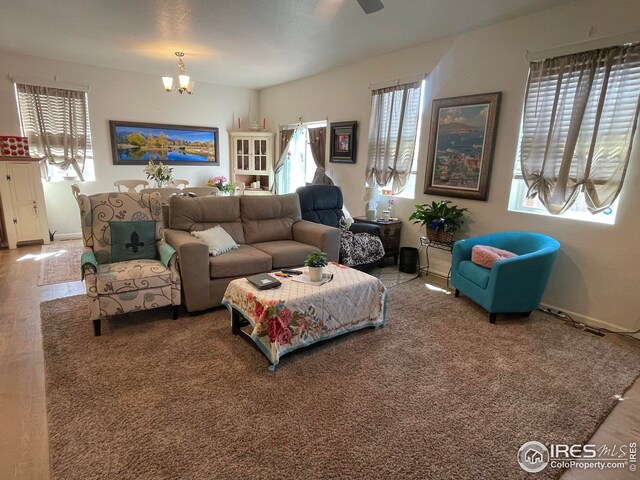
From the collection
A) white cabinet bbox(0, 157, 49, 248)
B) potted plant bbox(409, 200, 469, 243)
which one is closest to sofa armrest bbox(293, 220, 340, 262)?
potted plant bbox(409, 200, 469, 243)

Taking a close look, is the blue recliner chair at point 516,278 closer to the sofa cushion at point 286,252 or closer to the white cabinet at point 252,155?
the sofa cushion at point 286,252

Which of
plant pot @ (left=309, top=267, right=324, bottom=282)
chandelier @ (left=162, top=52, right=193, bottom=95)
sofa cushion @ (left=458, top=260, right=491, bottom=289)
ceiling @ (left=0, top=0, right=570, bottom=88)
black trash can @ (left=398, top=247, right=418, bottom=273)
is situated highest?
ceiling @ (left=0, top=0, right=570, bottom=88)

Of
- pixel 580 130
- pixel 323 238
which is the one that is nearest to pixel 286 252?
pixel 323 238

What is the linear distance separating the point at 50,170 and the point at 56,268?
2074 mm

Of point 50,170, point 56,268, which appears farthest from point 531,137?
point 50,170

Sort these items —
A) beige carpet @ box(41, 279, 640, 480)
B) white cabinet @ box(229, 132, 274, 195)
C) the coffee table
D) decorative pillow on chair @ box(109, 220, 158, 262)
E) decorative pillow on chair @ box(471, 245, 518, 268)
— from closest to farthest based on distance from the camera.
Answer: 1. beige carpet @ box(41, 279, 640, 480)
2. the coffee table
3. decorative pillow on chair @ box(109, 220, 158, 262)
4. decorative pillow on chair @ box(471, 245, 518, 268)
5. white cabinet @ box(229, 132, 274, 195)

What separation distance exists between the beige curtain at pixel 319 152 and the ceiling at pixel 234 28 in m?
0.99

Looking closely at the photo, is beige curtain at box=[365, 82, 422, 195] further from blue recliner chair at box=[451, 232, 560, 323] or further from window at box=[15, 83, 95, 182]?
window at box=[15, 83, 95, 182]

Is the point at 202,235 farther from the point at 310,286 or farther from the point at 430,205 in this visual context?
the point at 430,205

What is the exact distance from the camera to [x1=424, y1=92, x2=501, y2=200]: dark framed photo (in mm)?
3691

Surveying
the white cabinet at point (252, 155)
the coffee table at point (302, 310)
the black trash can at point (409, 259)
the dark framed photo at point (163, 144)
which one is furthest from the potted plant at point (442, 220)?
the dark framed photo at point (163, 144)

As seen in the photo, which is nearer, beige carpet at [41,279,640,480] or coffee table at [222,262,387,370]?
beige carpet at [41,279,640,480]

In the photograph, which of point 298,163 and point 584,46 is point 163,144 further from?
point 584,46

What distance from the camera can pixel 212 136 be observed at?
688cm
